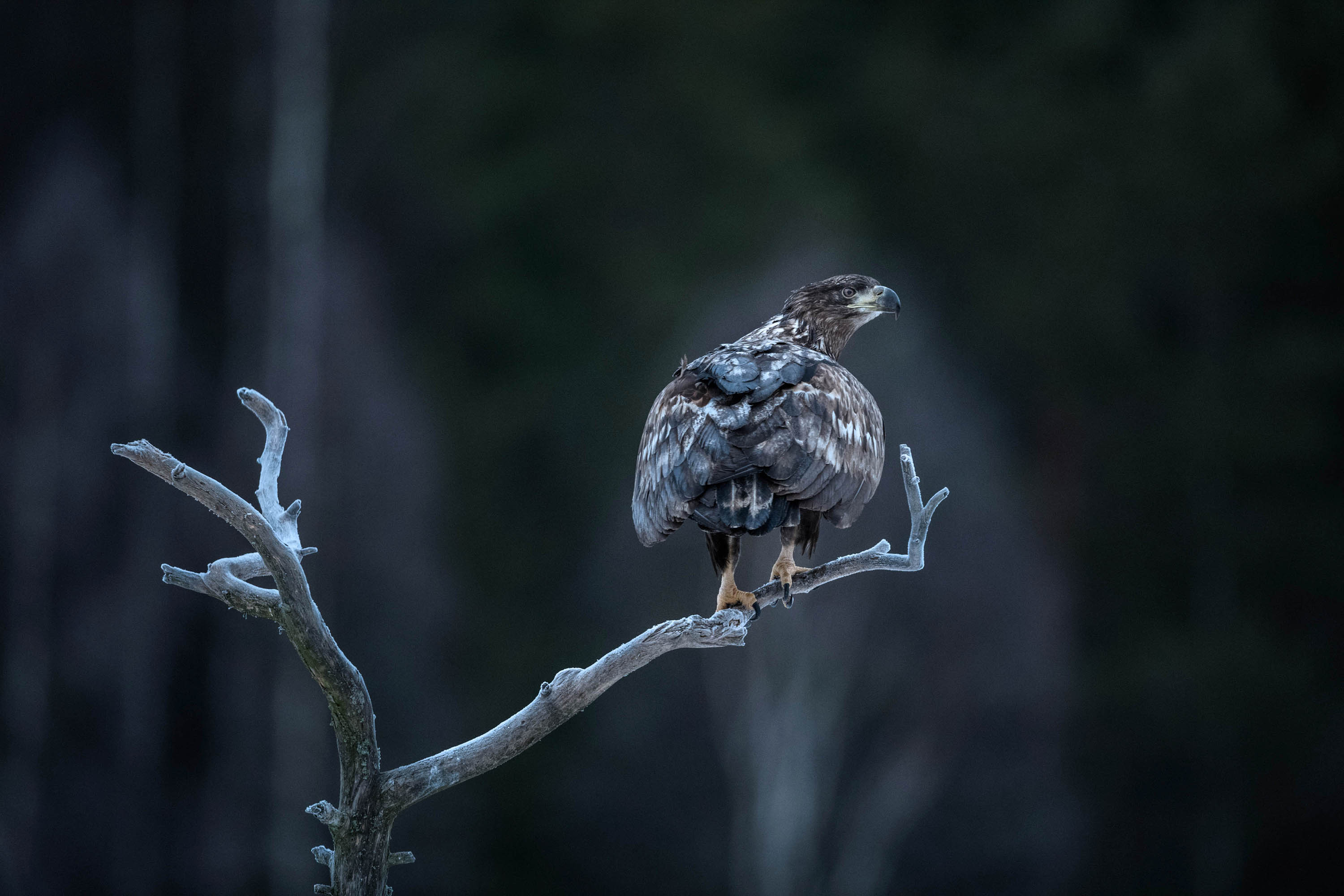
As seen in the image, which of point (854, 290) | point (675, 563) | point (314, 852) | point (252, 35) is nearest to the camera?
point (314, 852)

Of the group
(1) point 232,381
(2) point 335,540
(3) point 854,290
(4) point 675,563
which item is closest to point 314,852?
(3) point 854,290

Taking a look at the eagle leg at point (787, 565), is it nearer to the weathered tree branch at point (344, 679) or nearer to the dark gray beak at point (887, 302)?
the weathered tree branch at point (344, 679)

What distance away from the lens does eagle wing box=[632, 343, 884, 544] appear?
3383 millimetres

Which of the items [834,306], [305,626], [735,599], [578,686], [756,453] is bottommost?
[578,686]

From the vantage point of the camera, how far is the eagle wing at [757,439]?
3.38 m

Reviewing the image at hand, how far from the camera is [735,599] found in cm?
385

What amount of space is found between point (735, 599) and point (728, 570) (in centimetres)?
9

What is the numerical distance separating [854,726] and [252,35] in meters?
9.13

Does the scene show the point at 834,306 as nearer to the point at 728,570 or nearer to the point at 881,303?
the point at 881,303

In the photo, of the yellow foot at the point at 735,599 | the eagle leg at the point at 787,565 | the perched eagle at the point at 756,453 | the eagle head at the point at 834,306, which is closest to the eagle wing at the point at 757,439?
the perched eagle at the point at 756,453

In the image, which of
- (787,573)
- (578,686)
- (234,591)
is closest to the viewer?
(234,591)

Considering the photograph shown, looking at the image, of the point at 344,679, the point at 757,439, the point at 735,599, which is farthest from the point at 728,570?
the point at 344,679

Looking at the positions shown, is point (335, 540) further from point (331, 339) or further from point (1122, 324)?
point (1122, 324)

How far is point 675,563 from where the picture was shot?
1053 cm
